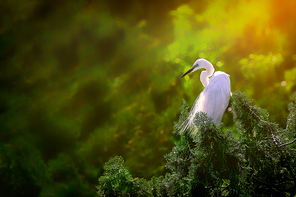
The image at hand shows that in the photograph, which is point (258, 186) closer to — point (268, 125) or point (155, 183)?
point (268, 125)

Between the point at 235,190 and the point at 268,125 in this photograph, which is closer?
the point at 235,190

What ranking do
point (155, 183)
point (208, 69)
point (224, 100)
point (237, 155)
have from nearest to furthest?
point (237, 155) → point (155, 183) → point (224, 100) → point (208, 69)

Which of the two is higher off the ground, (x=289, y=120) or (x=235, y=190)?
(x=289, y=120)

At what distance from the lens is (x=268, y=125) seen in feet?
3.60

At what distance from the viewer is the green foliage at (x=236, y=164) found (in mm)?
998

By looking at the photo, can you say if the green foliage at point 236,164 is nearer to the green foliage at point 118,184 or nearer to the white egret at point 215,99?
the green foliage at point 118,184

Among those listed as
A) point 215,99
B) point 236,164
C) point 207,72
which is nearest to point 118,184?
point 236,164

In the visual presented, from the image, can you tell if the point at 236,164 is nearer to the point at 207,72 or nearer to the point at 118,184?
the point at 118,184

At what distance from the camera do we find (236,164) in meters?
0.99

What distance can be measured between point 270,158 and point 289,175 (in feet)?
0.42

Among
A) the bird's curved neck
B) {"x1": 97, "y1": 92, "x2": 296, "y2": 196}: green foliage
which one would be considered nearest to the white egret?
the bird's curved neck

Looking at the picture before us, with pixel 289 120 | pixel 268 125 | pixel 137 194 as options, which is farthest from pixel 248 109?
pixel 137 194

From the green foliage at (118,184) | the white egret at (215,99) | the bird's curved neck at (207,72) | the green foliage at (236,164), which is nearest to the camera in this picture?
the green foliage at (236,164)

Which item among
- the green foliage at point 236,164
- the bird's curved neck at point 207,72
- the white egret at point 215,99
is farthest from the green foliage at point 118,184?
the bird's curved neck at point 207,72
